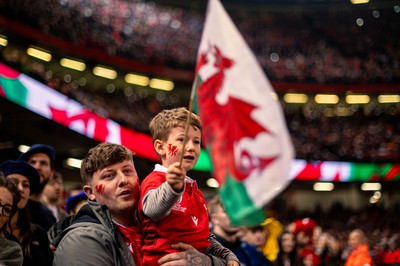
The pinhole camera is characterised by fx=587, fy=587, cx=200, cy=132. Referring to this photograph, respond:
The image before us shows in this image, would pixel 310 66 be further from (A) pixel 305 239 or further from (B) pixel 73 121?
(A) pixel 305 239

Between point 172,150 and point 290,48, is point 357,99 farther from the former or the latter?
point 172,150

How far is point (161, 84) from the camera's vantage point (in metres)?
29.7

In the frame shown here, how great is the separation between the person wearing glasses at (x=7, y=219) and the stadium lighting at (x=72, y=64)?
2223 centimetres

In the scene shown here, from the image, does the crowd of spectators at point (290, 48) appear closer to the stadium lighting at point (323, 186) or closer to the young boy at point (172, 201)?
the stadium lighting at point (323, 186)

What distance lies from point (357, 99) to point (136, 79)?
1294 centimetres

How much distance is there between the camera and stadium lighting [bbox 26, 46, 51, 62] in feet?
74.3

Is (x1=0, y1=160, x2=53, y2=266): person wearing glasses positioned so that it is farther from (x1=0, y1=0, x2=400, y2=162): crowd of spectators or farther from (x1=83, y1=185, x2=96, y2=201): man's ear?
(x1=0, y1=0, x2=400, y2=162): crowd of spectators

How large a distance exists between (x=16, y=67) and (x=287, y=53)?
22.3 meters

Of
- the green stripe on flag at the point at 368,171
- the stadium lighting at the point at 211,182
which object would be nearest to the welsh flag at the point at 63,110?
the stadium lighting at the point at 211,182

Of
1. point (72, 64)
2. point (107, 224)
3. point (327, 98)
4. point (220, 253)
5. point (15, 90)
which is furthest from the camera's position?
point (327, 98)

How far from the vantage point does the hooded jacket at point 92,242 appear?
246 centimetres

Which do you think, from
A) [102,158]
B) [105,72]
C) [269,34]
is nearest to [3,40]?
[105,72]

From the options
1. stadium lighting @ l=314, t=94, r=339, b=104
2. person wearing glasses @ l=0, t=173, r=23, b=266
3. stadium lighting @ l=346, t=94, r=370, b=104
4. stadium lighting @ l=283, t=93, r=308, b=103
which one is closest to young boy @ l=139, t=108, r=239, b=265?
person wearing glasses @ l=0, t=173, r=23, b=266

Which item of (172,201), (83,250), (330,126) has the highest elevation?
(330,126)
